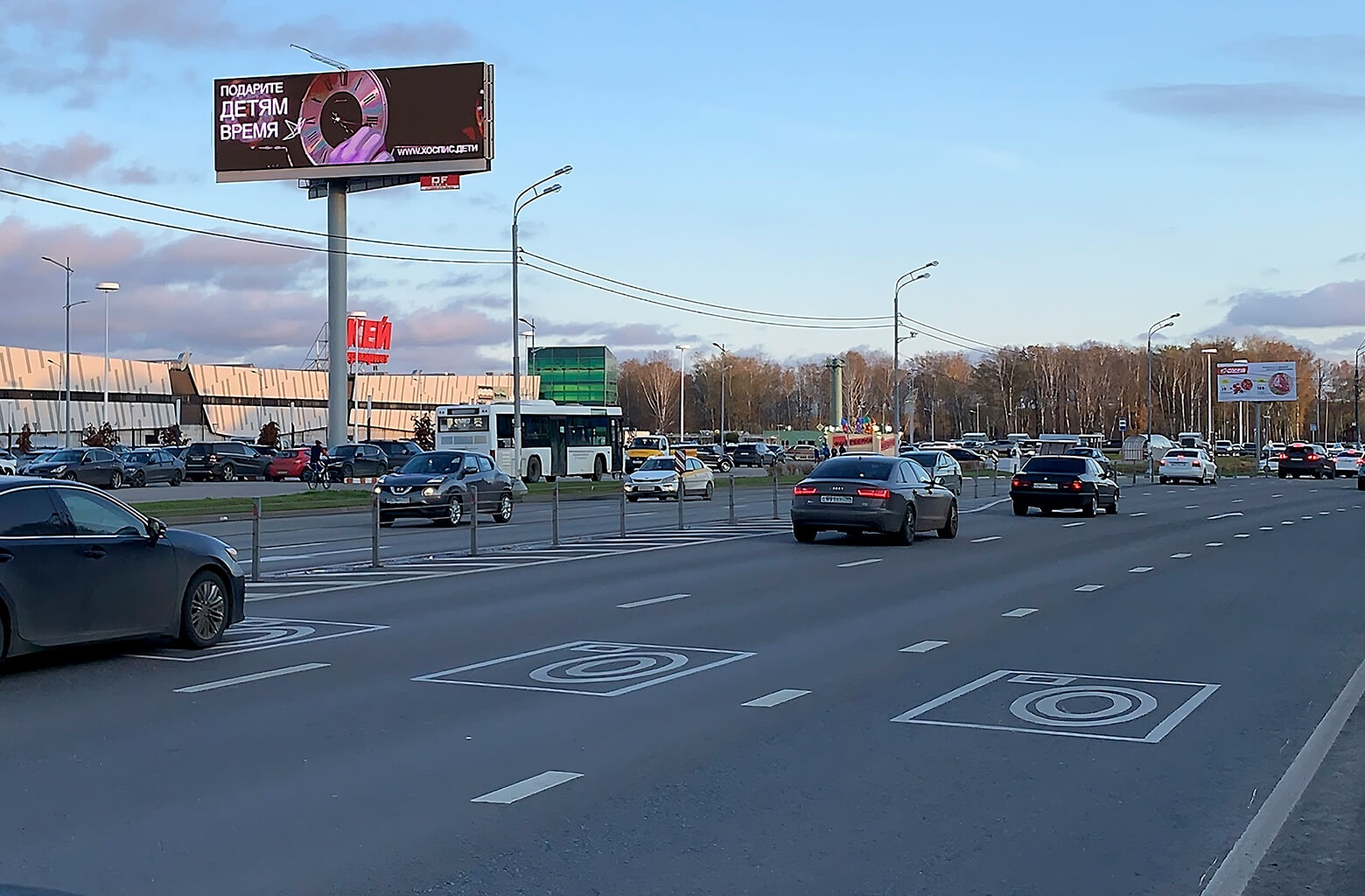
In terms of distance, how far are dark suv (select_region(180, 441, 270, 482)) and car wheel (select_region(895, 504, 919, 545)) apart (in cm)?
4329

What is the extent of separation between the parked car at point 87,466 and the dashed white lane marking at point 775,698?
42.8m

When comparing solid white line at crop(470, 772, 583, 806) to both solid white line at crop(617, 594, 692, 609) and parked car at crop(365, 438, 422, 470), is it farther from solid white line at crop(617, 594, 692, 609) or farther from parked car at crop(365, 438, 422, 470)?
parked car at crop(365, 438, 422, 470)

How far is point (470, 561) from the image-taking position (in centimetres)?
2153

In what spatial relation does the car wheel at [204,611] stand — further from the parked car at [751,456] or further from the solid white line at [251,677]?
the parked car at [751,456]

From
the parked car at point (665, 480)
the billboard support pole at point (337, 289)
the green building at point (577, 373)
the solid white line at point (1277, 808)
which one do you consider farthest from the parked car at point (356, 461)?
the green building at point (577, 373)

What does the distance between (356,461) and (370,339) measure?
36680mm

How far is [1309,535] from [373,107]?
40.3 metres

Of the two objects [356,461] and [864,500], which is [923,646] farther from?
[356,461]

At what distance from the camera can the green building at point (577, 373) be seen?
125688 mm

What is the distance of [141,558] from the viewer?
38.1ft

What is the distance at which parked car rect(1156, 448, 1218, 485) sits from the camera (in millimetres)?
64312

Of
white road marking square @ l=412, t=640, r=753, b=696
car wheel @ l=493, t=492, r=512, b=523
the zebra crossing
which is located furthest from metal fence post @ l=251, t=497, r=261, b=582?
car wheel @ l=493, t=492, r=512, b=523

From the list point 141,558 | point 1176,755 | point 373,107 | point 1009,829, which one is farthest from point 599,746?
point 373,107

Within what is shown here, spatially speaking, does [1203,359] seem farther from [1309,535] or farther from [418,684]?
[418,684]
